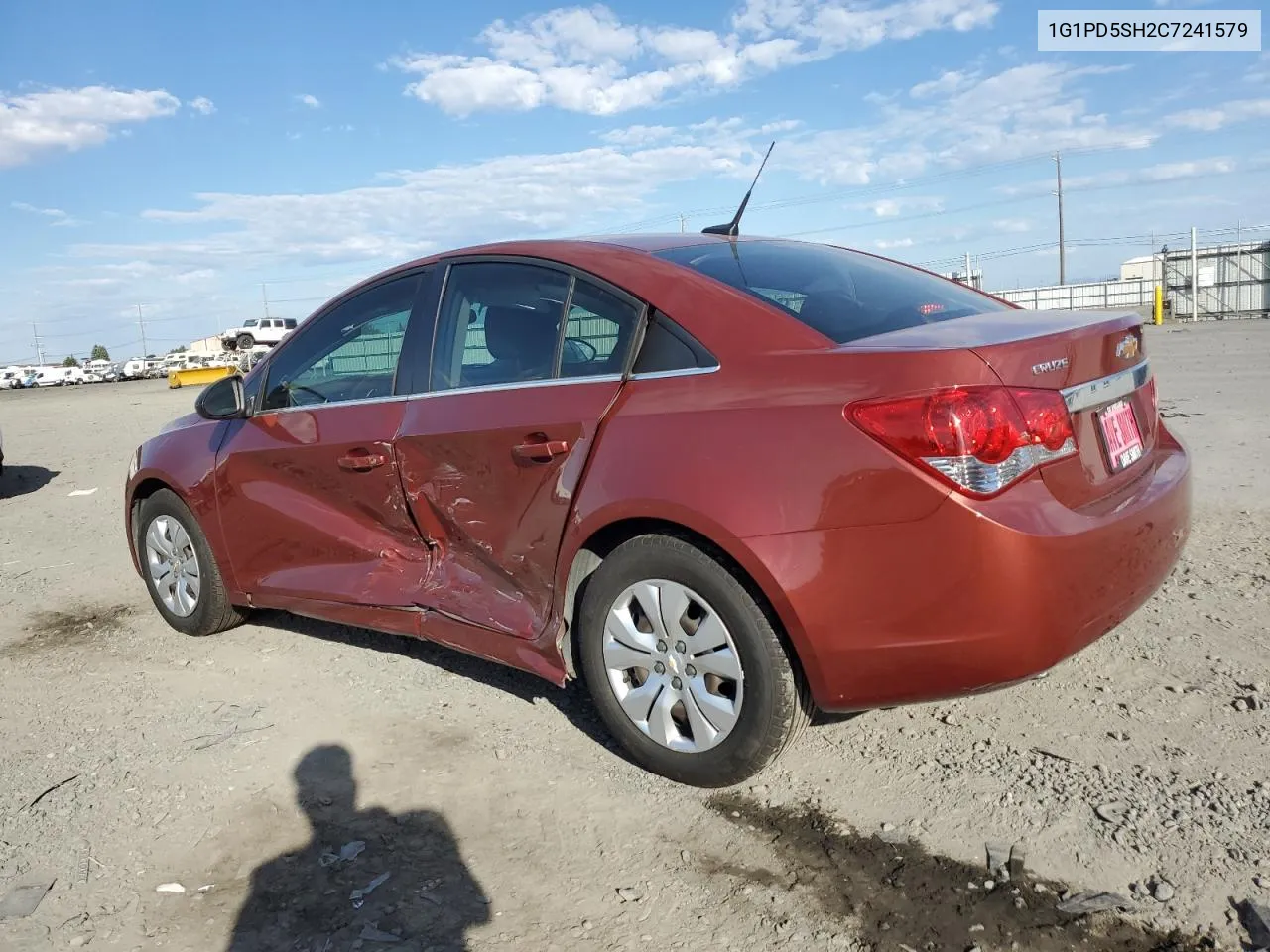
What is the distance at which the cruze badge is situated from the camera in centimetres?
260

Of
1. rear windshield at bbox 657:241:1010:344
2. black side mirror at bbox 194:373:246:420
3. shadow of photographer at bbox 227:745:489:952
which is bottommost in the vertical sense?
shadow of photographer at bbox 227:745:489:952

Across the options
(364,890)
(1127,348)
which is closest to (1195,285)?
(1127,348)

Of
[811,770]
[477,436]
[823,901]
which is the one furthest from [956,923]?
[477,436]

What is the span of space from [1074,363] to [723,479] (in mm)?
984

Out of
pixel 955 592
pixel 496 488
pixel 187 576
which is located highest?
pixel 496 488

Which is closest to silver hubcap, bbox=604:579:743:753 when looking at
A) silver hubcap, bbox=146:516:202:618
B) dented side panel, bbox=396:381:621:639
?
dented side panel, bbox=396:381:621:639

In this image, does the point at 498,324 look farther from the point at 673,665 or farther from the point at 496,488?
the point at 673,665

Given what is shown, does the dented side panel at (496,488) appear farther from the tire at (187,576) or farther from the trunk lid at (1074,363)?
the tire at (187,576)

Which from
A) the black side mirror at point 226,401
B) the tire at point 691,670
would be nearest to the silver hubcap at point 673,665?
the tire at point 691,670

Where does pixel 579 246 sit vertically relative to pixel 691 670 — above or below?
above

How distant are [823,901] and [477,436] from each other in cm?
178

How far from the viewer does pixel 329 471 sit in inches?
156

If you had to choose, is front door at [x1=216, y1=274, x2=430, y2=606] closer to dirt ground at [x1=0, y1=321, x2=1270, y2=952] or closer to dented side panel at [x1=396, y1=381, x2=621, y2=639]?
dented side panel at [x1=396, y1=381, x2=621, y2=639]

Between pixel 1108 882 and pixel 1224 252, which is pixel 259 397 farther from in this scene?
pixel 1224 252
